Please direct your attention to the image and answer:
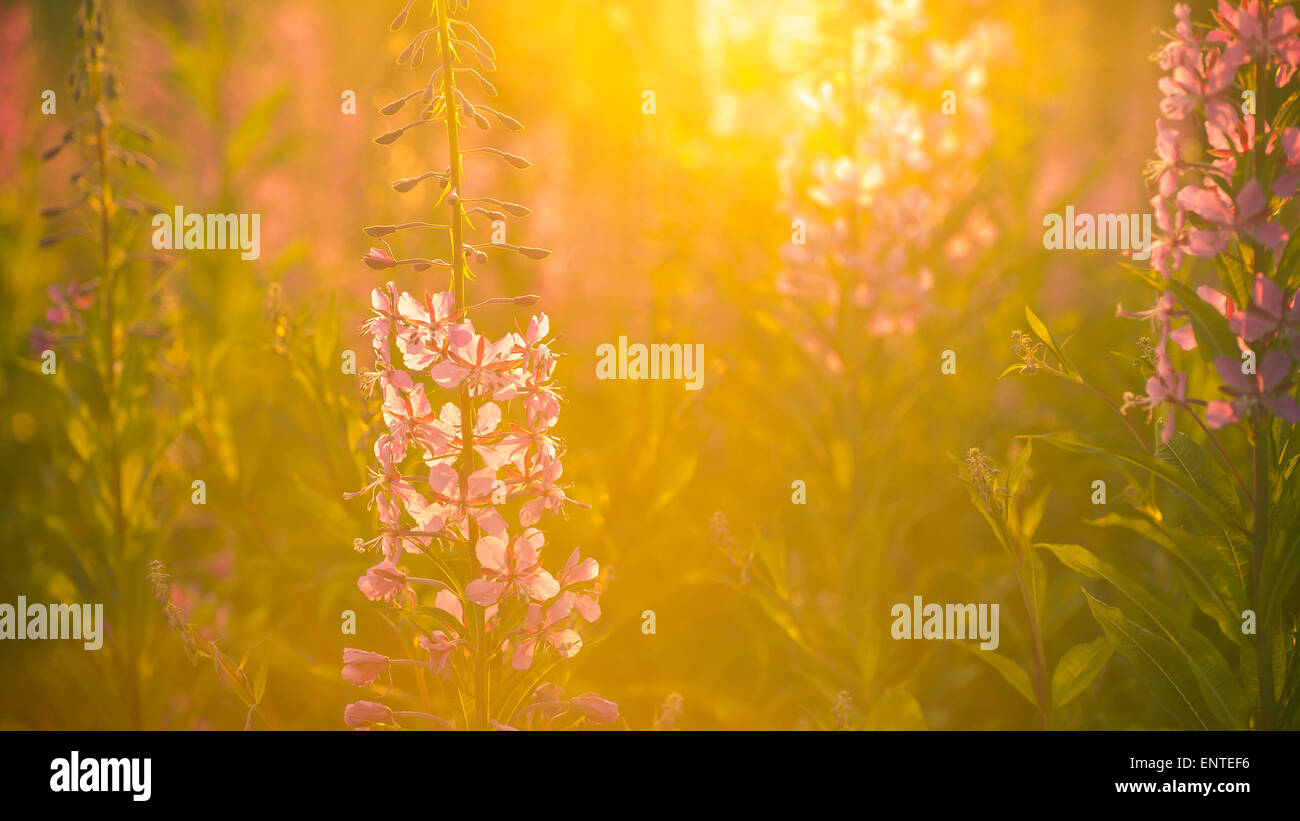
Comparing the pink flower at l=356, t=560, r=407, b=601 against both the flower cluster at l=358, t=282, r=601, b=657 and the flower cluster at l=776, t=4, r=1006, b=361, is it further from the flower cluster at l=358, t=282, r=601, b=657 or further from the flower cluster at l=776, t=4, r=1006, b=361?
the flower cluster at l=776, t=4, r=1006, b=361

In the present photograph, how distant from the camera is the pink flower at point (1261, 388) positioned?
1760 millimetres

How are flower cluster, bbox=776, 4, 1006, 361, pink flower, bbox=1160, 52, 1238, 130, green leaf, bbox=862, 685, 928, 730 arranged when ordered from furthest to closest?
1. flower cluster, bbox=776, 4, 1006, 361
2. green leaf, bbox=862, 685, 928, 730
3. pink flower, bbox=1160, 52, 1238, 130

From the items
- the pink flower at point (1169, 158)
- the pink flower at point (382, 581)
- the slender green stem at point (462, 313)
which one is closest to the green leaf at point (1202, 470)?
the pink flower at point (1169, 158)

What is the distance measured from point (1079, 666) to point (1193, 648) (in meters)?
0.25

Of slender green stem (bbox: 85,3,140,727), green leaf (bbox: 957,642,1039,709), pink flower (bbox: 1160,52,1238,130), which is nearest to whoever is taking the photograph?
pink flower (bbox: 1160,52,1238,130)

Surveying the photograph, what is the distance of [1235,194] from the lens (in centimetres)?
188

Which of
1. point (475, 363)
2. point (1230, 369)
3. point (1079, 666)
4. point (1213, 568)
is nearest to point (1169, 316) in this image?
point (1230, 369)

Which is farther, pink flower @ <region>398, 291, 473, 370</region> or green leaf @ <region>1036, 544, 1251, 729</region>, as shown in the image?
green leaf @ <region>1036, 544, 1251, 729</region>

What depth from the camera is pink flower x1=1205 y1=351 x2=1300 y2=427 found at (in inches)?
69.3

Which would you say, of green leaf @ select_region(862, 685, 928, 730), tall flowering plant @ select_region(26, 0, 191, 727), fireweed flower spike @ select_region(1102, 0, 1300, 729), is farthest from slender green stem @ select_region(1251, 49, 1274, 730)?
tall flowering plant @ select_region(26, 0, 191, 727)

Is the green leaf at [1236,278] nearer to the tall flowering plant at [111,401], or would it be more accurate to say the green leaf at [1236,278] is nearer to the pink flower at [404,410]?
the pink flower at [404,410]
